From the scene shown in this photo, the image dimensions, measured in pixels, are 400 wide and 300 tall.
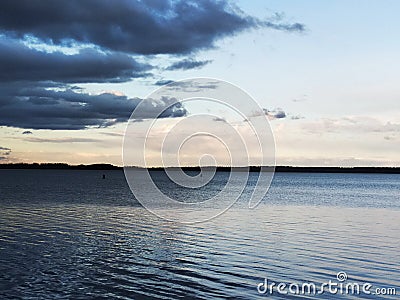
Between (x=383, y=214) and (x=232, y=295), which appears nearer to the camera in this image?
(x=232, y=295)

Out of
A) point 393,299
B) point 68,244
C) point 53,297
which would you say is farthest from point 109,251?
point 393,299

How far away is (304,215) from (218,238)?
65.0 feet

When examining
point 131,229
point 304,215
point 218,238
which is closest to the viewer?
point 218,238

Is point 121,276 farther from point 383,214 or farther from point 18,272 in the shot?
point 383,214

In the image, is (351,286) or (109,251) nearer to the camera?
(351,286)

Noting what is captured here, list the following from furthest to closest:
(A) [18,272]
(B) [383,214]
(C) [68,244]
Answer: (B) [383,214]
(C) [68,244]
(A) [18,272]

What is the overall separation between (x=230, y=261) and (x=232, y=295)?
579 cm

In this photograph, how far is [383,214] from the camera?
5200 centimetres

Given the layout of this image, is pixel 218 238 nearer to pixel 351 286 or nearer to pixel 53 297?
pixel 351 286

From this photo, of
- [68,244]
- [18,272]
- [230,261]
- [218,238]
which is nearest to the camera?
[18,272]

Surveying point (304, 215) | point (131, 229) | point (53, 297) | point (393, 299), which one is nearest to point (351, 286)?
point (393, 299)

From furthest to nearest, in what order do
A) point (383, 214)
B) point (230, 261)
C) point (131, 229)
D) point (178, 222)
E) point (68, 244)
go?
point (383, 214)
point (178, 222)
point (131, 229)
point (68, 244)
point (230, 261)

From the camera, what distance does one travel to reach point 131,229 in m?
35.9

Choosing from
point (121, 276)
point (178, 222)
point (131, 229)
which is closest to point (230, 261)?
point (121, 276)
